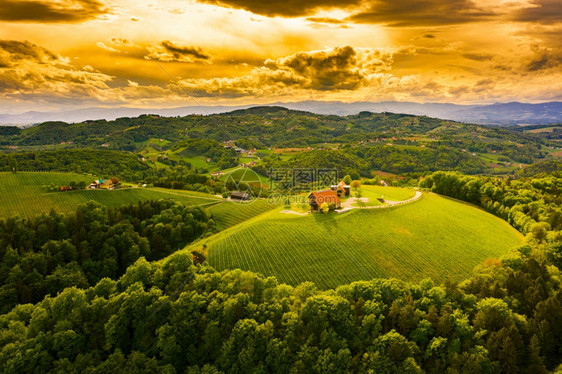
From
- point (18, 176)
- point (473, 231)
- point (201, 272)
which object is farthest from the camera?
point (18, 176)

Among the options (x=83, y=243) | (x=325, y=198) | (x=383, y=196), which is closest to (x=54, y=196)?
(x=83, y=243)

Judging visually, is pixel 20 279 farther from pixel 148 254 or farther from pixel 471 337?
pixel 471 337

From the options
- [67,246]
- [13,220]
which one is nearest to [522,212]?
[67,246]

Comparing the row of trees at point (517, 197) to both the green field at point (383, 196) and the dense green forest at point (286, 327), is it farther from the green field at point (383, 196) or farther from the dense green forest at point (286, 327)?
the dense green forest at point (286, 327)

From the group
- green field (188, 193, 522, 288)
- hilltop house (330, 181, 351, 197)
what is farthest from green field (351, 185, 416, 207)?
green field (188, 193, 522, 288)

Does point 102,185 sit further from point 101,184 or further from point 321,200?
point 321,200
